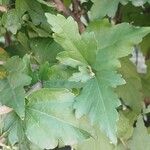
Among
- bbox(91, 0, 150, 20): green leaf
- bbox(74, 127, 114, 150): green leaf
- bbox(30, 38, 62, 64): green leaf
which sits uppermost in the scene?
bbox(91, 0, 150, 20): green leaf

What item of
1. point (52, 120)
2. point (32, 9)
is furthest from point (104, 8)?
point (52, 120)

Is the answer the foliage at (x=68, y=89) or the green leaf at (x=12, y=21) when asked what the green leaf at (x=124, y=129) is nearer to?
the foliage at (x=68, y=89)

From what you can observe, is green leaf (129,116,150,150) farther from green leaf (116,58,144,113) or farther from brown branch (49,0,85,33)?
brown branch (49,0,85,33)

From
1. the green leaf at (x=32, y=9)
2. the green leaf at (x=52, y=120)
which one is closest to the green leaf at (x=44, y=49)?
the green leaf at (x=32, y=9)

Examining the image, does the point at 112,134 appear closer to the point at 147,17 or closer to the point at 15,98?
the point at 15,98

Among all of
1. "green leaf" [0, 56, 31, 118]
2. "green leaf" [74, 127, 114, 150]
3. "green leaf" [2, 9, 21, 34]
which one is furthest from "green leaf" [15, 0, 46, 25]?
"green leaf" [74, 127, 114, 150]

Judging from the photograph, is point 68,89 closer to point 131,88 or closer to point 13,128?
point 13,128

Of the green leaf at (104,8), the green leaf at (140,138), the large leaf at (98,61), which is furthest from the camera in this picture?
the green leaf at (140,138)
